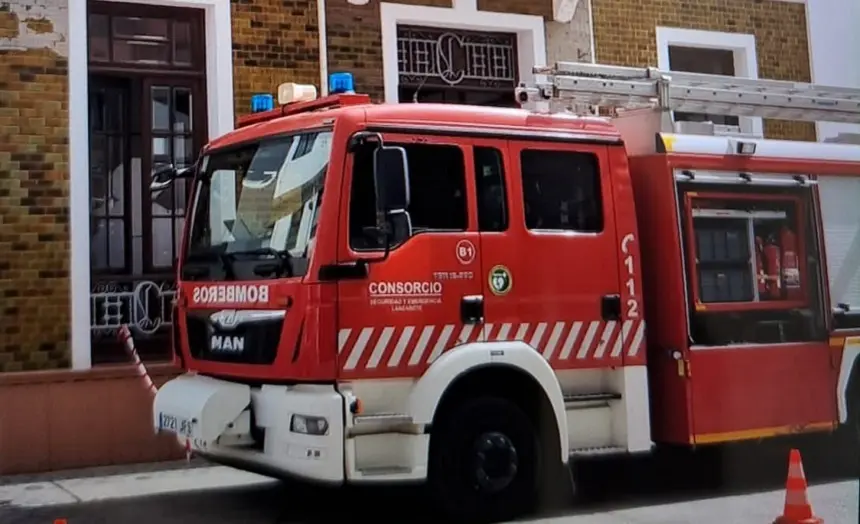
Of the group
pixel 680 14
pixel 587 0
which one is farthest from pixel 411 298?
pixel 680 14

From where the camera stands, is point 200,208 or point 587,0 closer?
point 200,208

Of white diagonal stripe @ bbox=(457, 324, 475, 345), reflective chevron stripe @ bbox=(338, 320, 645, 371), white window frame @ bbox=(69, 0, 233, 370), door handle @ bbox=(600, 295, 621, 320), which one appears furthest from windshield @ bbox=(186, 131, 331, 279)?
white window frame @ bbox=(69, 0, 233, 370)

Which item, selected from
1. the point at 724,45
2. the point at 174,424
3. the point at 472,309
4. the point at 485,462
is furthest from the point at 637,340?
the point at 724,45

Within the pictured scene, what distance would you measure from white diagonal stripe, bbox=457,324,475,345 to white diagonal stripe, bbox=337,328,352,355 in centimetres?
76

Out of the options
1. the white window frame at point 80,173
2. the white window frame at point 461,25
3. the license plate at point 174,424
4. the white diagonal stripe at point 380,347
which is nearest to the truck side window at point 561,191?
the white diagonal stripe at point 380,347

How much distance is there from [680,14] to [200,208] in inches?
304

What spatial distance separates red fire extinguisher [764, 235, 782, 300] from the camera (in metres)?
8.05

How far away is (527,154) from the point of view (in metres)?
7.14

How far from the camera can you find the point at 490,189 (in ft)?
22.8

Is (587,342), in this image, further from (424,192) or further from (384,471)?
(384,471)

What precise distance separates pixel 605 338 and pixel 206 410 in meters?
2.73

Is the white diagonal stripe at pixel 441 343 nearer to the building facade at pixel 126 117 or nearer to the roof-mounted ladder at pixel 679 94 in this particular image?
the roof-mounted ladder at pixel 679 94

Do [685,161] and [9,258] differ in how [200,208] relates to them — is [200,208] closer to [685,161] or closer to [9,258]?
[9,258]

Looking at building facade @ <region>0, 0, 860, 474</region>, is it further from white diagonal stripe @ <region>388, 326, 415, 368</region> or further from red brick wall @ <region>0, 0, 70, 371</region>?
white diagonal stripe @ <region>388, 326, 415, 368</region>
